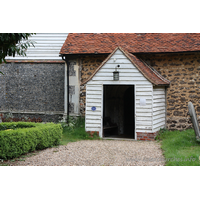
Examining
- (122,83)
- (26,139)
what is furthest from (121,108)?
(26,139)

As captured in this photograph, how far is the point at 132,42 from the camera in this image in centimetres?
1223

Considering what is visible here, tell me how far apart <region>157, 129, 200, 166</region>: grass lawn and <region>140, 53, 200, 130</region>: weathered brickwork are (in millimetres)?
702

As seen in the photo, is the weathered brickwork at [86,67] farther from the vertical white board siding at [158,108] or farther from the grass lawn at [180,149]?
the grass lawn at [180,149]

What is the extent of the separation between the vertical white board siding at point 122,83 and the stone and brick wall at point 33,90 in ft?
Result: 11.9

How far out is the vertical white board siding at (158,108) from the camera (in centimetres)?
1028

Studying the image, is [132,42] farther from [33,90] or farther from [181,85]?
[33,90]

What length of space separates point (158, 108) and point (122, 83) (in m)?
1.89

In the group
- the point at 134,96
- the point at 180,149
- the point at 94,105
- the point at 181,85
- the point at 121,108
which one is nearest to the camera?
the point at 180,149

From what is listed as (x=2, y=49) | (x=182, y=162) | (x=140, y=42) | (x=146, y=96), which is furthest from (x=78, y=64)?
(x=182, y=162)

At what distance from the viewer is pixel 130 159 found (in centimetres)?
722

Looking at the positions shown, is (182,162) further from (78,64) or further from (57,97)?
(57,97)

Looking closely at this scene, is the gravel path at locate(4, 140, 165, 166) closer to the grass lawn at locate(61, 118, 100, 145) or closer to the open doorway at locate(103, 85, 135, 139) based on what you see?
the grass lawn at locate(61, 118, 100, 145)

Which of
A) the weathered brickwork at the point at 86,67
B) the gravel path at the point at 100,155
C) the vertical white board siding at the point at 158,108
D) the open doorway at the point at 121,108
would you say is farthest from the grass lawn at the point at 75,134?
the vertical white board siding at the point at 158,108

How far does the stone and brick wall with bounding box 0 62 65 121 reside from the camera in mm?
13734
